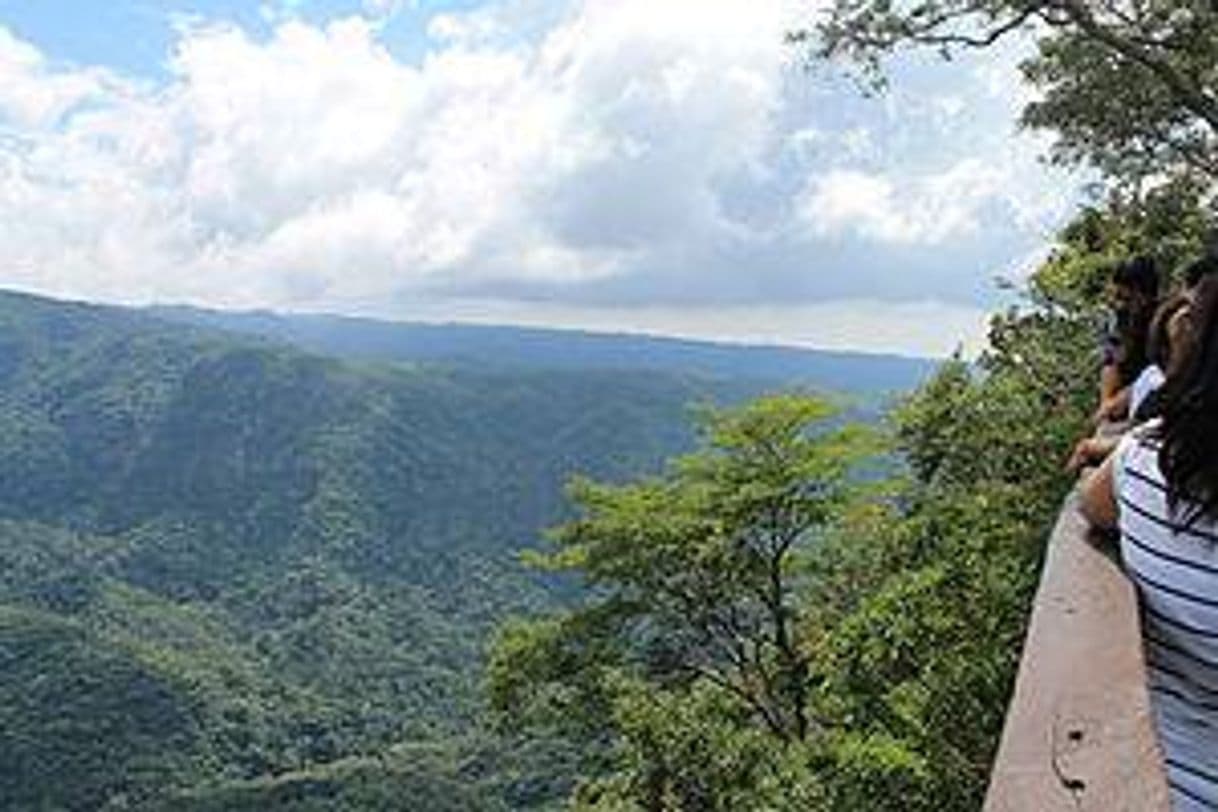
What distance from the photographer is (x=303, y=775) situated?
132 meters

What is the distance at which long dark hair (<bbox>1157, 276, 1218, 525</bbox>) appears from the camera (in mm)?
2518

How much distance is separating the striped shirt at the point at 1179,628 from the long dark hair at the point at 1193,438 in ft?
0.09

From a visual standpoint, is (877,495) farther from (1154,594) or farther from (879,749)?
(1154,594)

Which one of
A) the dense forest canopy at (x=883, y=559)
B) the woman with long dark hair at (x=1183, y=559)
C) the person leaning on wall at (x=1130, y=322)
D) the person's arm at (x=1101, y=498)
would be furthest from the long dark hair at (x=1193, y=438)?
the dense forest canopy at (x=883, y=559)

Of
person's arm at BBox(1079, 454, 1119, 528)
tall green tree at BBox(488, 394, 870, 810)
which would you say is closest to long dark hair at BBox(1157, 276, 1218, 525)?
person's arm at BBox(1079, 454, 1119, 528)

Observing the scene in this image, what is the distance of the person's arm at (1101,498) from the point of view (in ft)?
10.3

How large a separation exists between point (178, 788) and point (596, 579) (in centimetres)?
12198

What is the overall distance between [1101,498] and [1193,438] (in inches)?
26.5

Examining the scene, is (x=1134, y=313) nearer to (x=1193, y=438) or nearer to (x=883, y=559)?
(x=1193, y=438)

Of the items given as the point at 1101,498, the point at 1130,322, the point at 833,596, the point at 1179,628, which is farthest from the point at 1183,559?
the point at 833,596

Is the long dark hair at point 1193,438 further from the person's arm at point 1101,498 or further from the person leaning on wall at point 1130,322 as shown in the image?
the person leaning on wall at point 1130,322

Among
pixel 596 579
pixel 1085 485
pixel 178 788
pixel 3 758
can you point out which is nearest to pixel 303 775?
pixel 178 788

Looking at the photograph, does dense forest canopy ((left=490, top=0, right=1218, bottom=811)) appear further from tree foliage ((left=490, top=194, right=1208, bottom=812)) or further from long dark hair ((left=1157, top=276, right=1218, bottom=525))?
→ long dark hair ((left=1157, top=276, right=1218, bottom=525))

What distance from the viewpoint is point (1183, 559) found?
250 centimetres
